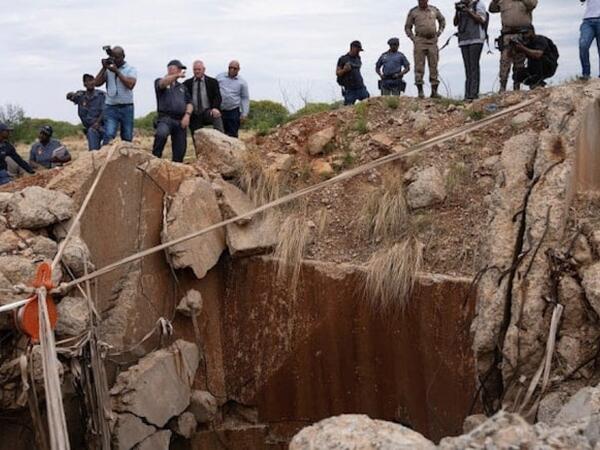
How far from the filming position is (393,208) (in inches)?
324

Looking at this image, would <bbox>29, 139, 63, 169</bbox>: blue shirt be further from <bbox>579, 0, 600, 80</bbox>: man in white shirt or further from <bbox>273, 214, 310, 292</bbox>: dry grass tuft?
<bbox>579, 0, 600, 80</bbox>: man in white shirt

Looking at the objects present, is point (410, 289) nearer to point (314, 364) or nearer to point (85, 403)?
point (314, 364)

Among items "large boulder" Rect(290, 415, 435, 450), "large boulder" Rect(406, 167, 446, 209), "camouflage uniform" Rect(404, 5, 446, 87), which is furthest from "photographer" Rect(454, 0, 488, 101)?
"large boulder" Rect(290, 415, 435, 450)

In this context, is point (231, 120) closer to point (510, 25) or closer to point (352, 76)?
point (352, 76)

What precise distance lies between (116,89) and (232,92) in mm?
1507

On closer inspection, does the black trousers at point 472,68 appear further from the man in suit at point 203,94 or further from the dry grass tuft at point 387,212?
the man in suit at point 203,94

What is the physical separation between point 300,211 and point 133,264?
1761 mm

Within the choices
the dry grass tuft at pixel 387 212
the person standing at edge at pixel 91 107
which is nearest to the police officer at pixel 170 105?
the person standing at edge at pixel 91 107

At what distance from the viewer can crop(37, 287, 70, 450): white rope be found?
4.85m

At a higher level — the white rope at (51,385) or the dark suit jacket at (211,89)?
the dark suit jacket at (211,89)

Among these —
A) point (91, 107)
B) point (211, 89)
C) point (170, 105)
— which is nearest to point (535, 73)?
point (211, 89)

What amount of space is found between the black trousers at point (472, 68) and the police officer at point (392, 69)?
941mm

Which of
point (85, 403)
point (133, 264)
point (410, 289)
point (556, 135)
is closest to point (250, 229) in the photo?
point (133, 264)

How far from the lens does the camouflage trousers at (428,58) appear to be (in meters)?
Answer: 10.6
